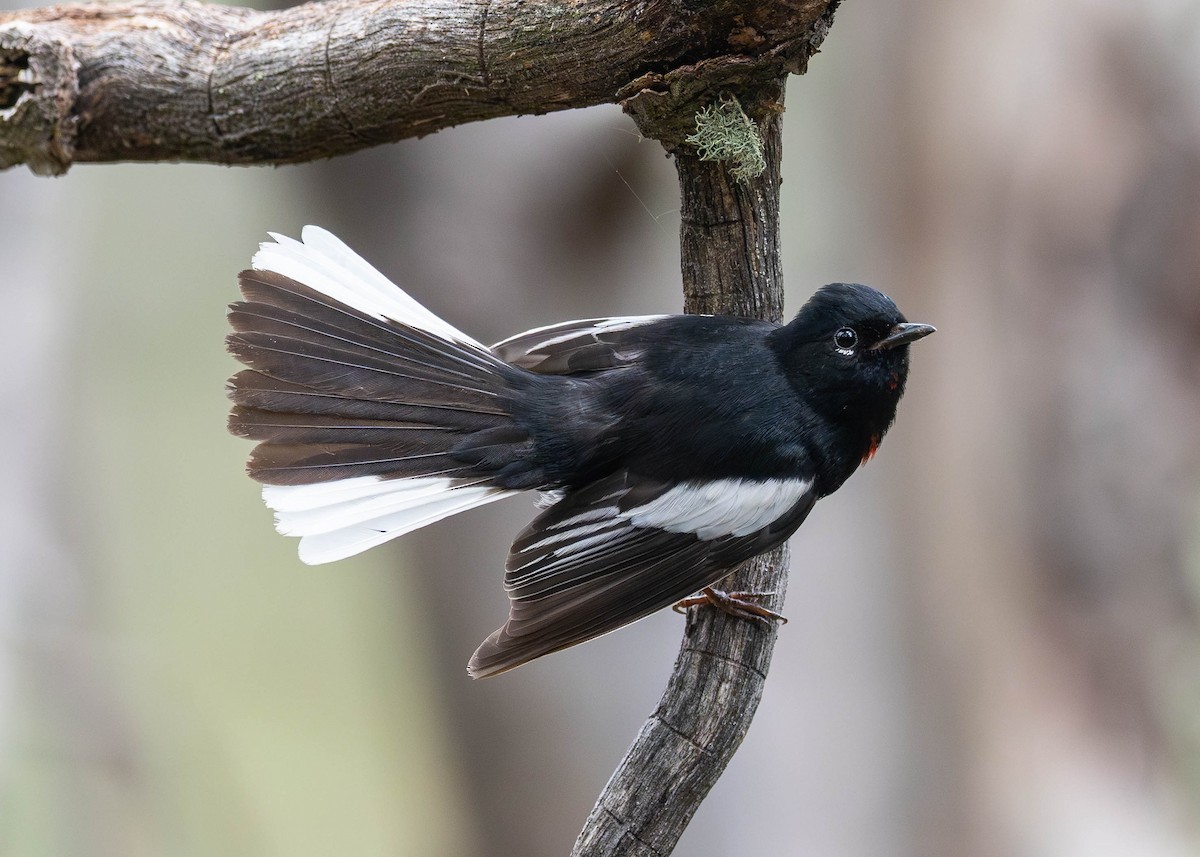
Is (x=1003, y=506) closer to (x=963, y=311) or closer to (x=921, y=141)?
(x=963, y=311)

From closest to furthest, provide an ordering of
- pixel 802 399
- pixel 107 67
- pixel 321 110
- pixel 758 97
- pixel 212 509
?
pixel 758 97, pixel 802 399, pixel 321 110, pixel 107 67, pixel 212 509

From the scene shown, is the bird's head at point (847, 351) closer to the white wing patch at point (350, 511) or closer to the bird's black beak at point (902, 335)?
the bird's black beak at point (902, 335)

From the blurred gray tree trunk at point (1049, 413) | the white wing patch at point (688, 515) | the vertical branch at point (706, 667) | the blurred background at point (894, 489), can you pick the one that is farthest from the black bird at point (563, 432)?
the blurred gray tree trunk at point (1049, 413)

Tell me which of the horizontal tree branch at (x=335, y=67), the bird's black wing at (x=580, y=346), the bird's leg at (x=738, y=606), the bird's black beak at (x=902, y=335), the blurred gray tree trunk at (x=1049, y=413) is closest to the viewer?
the horizontal tree branch at (x=335, y=67)

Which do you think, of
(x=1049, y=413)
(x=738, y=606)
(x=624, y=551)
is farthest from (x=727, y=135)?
(x=1049, y=413)

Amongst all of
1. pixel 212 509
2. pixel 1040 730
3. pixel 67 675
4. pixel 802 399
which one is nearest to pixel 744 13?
pixel 802 399

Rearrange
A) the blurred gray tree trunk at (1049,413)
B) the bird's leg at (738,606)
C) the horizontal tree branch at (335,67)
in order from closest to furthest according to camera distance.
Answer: the horizontal tree branch at (335,67), the bird's leg at (738,606), the blurred gray tree trunk at (1049,413)

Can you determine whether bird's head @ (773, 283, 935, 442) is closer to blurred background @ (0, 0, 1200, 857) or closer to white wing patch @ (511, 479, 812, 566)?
white wing patch @ (511, 479, 812, 566)

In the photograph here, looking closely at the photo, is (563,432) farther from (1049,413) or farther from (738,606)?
(1049,413)
